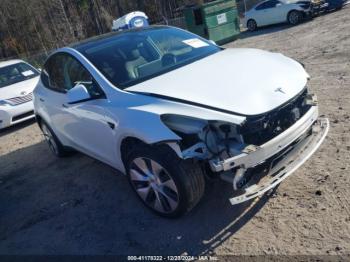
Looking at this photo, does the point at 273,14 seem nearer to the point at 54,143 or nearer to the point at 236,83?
the point at 54,143

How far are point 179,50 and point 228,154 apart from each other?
1.90 meters

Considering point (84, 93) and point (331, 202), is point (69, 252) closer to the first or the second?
point (84, 93)

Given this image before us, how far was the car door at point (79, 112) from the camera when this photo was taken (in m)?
4.07

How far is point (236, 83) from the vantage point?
3.47 m

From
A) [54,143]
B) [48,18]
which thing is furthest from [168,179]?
[48,18]

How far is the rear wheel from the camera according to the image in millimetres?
15557

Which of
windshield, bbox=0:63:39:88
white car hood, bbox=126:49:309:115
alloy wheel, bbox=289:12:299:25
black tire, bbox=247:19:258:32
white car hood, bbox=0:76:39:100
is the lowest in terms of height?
black tire, bbox=247:19:258:32

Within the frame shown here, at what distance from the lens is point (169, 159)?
3340 millimetres

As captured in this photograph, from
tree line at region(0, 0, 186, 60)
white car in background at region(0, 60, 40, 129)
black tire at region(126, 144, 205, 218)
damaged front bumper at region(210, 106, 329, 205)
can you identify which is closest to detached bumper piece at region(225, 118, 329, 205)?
damaged front bumper at region(210, 106, 329, 205)

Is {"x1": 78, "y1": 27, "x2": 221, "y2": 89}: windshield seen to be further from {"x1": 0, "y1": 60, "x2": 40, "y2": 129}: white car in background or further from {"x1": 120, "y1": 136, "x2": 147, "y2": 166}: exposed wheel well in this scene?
{"x1": 0, "y1": 60, "x2": 40, "y2": 129}: white car in background

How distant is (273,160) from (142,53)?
2.02 metres

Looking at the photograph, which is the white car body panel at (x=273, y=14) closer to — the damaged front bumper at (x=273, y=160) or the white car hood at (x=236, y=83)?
the white car hood at (x=236, y=83)

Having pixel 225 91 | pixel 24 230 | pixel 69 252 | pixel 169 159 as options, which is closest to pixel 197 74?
pixel 225 91

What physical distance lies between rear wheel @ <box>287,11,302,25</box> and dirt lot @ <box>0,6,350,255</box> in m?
10.4
